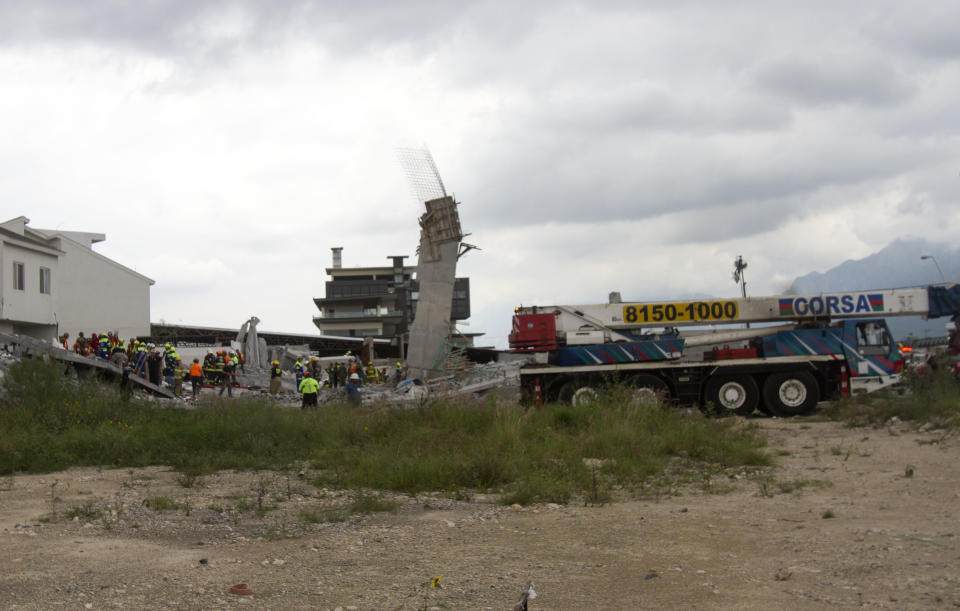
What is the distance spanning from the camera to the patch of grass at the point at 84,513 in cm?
832

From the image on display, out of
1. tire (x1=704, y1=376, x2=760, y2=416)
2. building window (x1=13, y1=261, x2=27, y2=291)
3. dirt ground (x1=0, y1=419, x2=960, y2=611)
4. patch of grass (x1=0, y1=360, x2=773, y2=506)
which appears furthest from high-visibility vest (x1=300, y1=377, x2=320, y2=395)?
building window (x1=13, y1=261, x2=27, y2=291)

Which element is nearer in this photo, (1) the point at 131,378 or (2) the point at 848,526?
(2) the point at 848,526

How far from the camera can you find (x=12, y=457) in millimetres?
11766

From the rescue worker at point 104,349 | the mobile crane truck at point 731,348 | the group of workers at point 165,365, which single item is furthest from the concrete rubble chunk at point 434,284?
the rescue worker at point 104,349

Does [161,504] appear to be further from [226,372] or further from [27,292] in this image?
[27,292]

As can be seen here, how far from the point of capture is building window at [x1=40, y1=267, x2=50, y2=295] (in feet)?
106

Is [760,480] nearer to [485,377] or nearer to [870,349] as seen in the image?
[870,349]

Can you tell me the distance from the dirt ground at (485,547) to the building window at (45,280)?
24232 millimetres

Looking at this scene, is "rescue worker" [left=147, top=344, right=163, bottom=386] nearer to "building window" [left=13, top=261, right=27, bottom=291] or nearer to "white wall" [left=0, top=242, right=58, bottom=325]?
"white wall" [left=0, top=242, right=58, bottom=325]

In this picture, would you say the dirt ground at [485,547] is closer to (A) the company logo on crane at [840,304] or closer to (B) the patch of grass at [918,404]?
(B) the patch of grass at [918,404]

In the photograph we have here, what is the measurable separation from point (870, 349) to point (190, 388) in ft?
66.8

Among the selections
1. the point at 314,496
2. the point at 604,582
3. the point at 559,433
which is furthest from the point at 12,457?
the point at 604,582

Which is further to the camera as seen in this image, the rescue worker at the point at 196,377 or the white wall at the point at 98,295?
the white wall at the point at 98,295

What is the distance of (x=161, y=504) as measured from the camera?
9.02m
